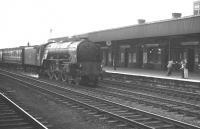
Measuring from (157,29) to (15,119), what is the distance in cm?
1737

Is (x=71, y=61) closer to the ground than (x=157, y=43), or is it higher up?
closer to the ground

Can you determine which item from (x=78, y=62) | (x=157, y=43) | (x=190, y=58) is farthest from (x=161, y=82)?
(x=157, y=43)

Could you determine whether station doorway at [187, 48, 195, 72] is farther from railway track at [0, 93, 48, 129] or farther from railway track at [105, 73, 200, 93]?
railway track at [0, 93, 48, 129]

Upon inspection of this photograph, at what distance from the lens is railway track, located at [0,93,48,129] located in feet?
26.5

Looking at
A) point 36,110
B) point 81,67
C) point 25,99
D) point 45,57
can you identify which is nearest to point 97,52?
point 81,67

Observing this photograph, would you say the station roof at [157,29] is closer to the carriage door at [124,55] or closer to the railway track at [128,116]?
the carriage door at [124,55]

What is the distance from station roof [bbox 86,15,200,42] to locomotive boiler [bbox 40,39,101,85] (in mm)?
6261

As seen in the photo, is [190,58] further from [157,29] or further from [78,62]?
[78,62]

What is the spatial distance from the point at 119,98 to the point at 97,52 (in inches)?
254

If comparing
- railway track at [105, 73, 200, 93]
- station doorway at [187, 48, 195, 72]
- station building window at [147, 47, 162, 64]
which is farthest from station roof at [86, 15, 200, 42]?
railway track at [105, 73, 200, 93]

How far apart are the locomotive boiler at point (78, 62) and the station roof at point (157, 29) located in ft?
20.5

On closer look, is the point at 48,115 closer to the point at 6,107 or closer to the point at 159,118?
the point at 6,107

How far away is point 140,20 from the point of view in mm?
35344

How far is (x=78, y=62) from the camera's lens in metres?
19.2
